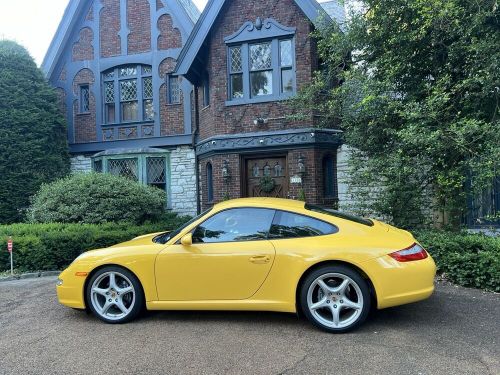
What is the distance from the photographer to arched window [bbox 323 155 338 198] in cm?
1146

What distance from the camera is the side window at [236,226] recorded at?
457 centimetres

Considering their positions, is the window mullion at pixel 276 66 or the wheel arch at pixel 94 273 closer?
the wheel arch at pixel 94 273

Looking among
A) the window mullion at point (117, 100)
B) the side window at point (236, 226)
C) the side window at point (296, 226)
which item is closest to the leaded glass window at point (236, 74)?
the window mullion at point (117, 100)

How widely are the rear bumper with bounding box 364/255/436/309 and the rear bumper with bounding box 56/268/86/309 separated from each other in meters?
3.05

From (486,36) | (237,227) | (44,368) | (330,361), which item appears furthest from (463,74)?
(44,368)

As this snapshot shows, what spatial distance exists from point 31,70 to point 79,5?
287 centimetres

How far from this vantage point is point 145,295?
Answer: 4598 millimetres

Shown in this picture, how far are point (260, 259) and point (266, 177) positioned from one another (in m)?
7.13

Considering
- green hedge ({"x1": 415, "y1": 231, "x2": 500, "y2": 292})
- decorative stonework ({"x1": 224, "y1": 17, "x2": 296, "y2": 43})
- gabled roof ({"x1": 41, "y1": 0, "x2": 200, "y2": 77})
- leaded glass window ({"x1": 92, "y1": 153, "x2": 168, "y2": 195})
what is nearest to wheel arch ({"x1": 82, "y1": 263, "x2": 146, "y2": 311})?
green hedge ({"x1": 415, "y1": 231, "x2": 500, "y2": 292})

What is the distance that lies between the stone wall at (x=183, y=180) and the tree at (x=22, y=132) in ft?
11.7

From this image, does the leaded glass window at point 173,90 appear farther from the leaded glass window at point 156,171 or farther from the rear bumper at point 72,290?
the rear bumper at point 72,290

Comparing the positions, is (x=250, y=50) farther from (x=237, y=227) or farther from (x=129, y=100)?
(x=237, y=227)

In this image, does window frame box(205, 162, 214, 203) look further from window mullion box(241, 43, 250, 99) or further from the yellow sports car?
the yellow sports car

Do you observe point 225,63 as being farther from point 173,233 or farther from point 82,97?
point 173,233
